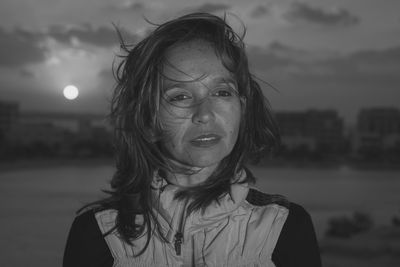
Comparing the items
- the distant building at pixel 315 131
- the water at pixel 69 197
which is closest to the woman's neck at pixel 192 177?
the water at pixel 69 197

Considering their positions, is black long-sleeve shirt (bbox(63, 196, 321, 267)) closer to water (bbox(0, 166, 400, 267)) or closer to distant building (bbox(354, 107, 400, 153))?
water (bbox(0, 166, 400, 267))

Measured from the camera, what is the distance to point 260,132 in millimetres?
1119

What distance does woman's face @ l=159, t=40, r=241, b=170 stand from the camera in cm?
96

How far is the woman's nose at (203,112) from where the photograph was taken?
94 cm

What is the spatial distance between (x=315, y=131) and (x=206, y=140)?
489 centimetres

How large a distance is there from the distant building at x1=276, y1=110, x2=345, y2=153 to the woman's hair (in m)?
Result: 4.41

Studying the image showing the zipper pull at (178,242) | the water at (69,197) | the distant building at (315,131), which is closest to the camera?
the zipper pull at (178,242)

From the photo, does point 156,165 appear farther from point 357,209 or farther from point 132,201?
point 357,209

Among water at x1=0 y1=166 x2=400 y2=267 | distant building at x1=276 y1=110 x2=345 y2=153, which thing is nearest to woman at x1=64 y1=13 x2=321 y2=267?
water at x1=0 y1=166 x2=400 y2=267

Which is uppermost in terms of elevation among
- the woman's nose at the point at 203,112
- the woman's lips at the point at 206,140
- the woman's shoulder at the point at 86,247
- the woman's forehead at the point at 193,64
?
the woman's forehead at the point at 193,64

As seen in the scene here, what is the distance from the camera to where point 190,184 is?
3.30 ft

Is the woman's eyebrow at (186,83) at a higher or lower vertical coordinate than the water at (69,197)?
higher

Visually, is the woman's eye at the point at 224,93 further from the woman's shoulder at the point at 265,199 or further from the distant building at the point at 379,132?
the distant building at the point at 379,132

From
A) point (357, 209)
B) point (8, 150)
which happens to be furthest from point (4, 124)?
point (357, 209)
